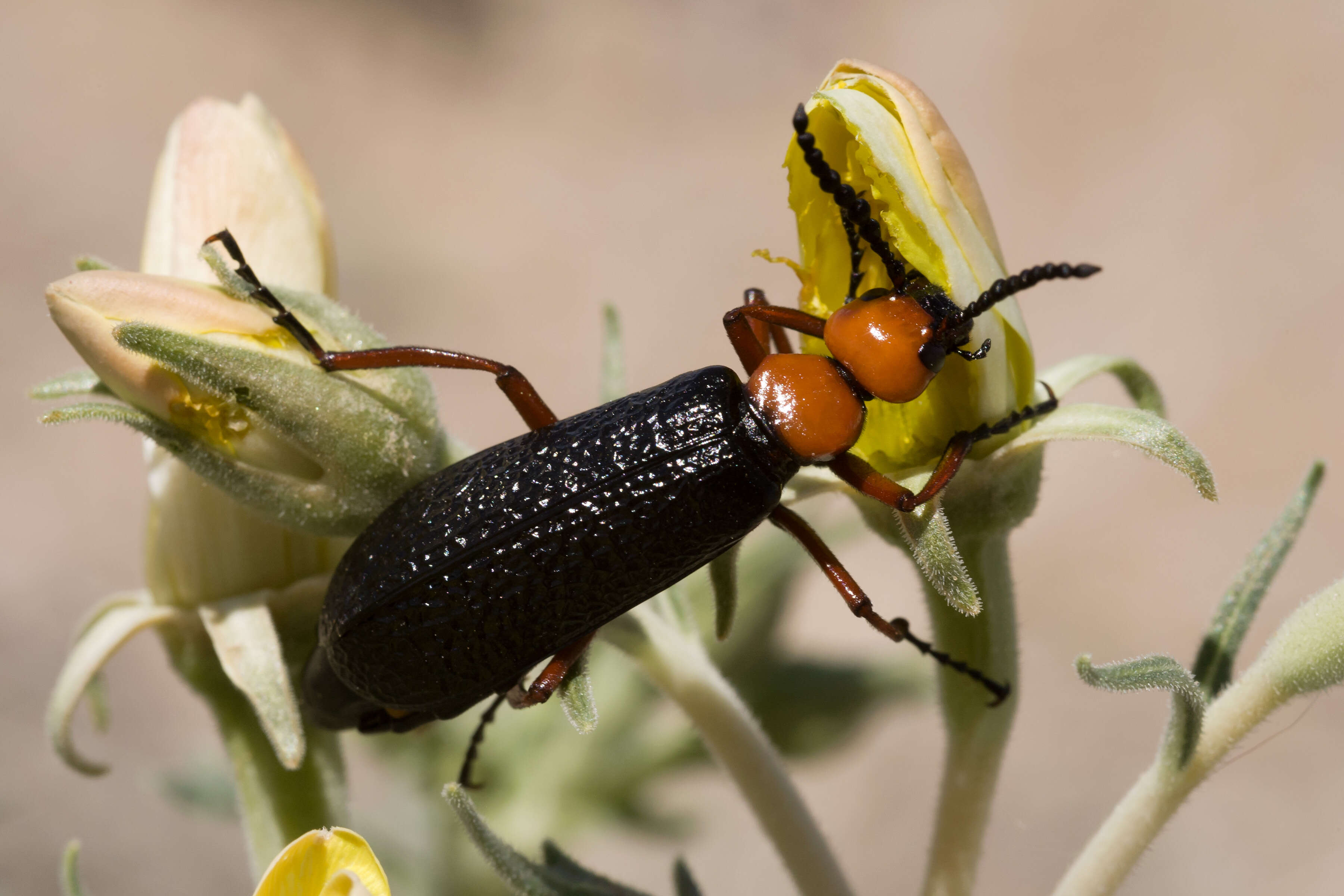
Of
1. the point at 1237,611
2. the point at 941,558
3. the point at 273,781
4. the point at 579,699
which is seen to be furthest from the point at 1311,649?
the point at 273,781

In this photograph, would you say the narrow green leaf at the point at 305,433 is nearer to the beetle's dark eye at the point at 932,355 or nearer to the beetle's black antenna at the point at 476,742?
the beetle's black antenna at the point at 476,742

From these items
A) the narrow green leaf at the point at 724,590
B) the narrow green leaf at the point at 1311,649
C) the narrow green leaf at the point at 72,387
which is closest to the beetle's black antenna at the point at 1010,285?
the narrow green leaf at the point at 724,590

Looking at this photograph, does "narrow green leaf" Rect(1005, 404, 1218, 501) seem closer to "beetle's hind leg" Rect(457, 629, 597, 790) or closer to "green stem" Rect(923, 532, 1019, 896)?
"green stem" Rect(923, 532, 1019, 896)

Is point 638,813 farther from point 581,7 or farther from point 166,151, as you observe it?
point 581,7

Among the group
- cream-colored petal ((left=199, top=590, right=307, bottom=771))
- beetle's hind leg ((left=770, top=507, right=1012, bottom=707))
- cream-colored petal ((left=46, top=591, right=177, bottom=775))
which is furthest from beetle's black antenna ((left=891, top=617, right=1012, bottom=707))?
cream-colored petal ((left=46, top=591, right=177, bottom=775))

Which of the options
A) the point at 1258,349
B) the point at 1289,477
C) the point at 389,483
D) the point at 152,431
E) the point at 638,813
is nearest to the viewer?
the point at 152,431

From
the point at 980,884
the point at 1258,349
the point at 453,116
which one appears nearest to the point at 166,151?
the point at 980,884

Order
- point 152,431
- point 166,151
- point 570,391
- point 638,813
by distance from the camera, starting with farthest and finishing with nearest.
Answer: point 570,391 → point 638,813 → point 166,151 → point 152,431
